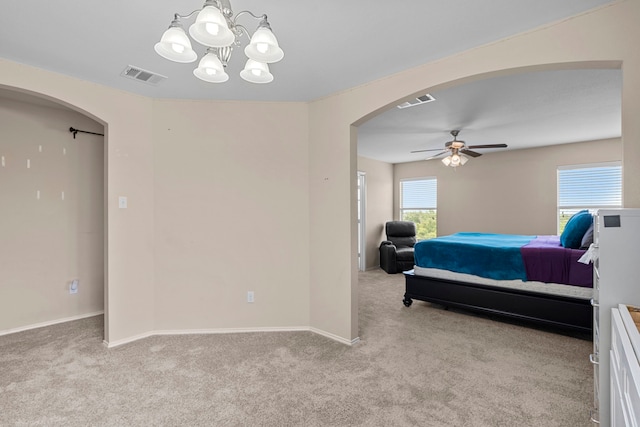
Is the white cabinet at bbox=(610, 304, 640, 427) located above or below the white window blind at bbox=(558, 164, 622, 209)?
below

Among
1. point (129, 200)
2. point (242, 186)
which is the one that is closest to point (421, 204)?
point (242, 186)

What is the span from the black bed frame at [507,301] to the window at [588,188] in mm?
3008

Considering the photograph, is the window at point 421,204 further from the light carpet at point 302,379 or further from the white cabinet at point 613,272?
the white cabinet at point 613,272

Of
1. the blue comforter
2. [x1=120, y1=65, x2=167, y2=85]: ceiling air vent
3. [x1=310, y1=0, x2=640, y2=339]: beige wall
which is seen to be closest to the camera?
[x1=310, y1=0, x2=640, y2=339]: beige wall

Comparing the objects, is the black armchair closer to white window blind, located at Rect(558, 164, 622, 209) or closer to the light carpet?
white window blind, located at Rect(558, 164, 622, 209)

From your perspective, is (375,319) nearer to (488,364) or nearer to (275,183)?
(488,364)

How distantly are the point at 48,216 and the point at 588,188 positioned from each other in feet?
25.6

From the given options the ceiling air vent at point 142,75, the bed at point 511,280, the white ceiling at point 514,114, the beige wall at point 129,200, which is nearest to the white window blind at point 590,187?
the white ceiling at point 514,114

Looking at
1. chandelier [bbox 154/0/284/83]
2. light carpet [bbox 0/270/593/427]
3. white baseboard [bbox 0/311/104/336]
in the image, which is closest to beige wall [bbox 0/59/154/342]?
light carpet [bbox 0/270/593/427]

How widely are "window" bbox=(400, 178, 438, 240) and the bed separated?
310 centimetres

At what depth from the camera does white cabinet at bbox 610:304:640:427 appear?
90cm

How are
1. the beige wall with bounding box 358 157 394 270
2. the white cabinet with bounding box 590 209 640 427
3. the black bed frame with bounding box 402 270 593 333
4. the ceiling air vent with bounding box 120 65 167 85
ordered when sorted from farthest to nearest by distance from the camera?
the beige wall with bounding box 358 157 394 270
the black bed frame with bounding box 402 270 593 333
the ceiling air vent with bounding box 120 65 167 85
the white cabinet with bounding box 590 209 640 427

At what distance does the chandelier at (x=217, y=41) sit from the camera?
50.3 inches

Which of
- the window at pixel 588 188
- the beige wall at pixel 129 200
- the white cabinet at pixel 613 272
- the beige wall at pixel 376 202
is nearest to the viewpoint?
the white cabinet at pixel 613 272
